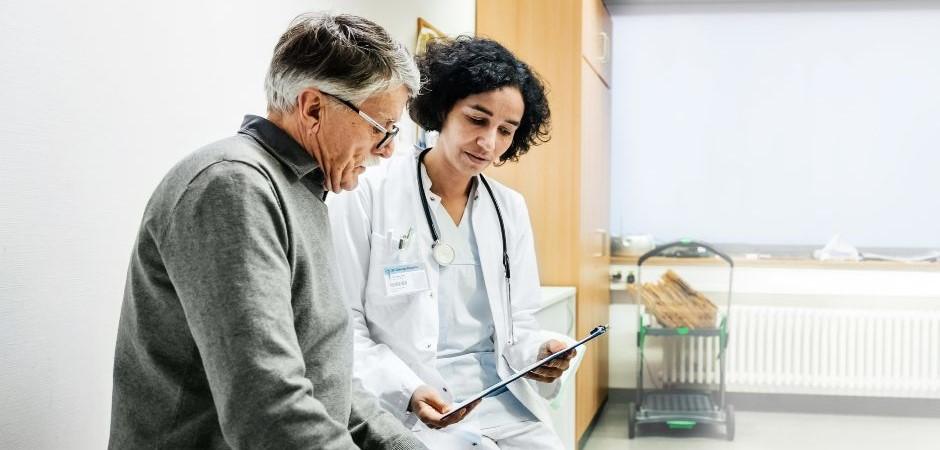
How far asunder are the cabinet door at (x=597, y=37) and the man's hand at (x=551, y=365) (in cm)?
174

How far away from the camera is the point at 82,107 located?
1.20 m

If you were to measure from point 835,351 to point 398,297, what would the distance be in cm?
224

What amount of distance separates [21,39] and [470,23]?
233 centimetres

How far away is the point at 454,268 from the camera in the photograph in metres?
1.69

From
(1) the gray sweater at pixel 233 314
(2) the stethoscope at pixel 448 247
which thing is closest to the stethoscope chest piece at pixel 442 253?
(2) the stethoscope at pixel 448 247

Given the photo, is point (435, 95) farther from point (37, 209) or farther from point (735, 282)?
point (735, 282)

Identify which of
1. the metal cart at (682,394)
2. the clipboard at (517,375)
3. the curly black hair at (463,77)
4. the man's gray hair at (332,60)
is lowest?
the metal cart at (682,394)

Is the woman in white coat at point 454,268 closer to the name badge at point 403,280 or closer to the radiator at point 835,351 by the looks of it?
the name badge at point 403,280

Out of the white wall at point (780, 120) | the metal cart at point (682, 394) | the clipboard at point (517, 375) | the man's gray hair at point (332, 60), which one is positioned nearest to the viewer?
the man's gray hair at point (332, 60)

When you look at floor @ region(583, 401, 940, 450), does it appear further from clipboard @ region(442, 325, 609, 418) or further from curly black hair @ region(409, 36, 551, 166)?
clipboard @ region(442, 325, 609, 418)

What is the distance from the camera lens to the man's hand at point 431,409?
1.40 m

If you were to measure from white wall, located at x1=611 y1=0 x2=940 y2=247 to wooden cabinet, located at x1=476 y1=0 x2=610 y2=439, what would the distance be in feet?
0.69

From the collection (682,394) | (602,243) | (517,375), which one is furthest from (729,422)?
(517,375)

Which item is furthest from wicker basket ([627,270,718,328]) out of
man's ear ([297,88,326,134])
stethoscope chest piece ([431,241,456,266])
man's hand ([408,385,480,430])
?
man's ear ([297,88,326,134])
